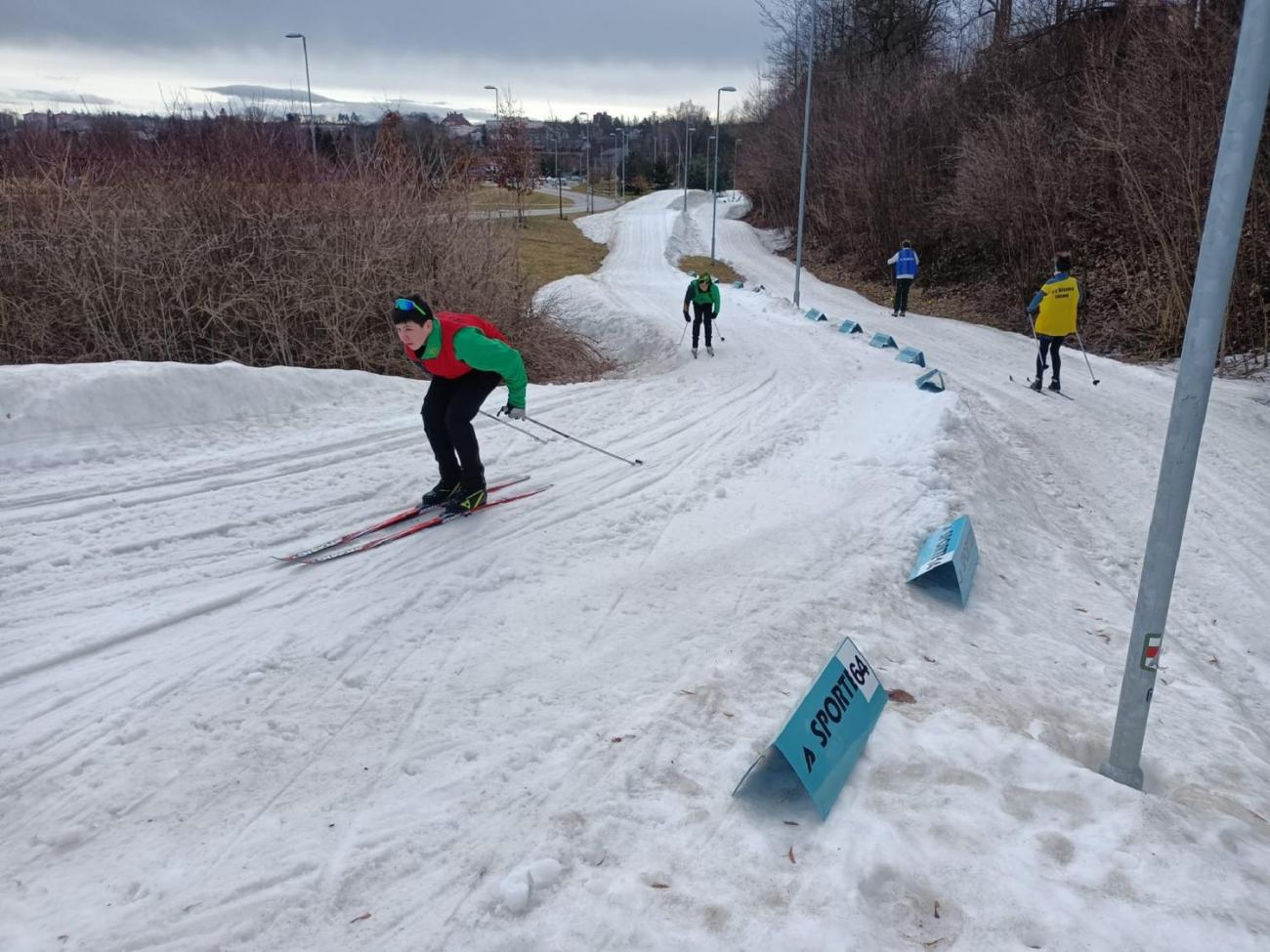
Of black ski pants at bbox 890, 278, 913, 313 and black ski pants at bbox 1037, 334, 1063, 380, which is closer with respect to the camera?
black ski pants at bbox 1037, 334, 1063, 380

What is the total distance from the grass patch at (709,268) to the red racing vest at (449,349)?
25.1 metres

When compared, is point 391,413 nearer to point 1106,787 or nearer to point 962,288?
point 1106,787

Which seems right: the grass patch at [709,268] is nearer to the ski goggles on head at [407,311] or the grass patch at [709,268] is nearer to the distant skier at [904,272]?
the distant skier at [904,272]

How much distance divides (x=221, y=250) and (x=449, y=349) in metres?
6.56

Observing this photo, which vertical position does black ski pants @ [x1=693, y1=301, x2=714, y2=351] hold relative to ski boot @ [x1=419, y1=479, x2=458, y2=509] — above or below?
above

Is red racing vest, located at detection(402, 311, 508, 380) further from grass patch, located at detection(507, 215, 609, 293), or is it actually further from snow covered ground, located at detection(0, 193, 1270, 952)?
grass patch, located at detection(507, 215, 609, 293)

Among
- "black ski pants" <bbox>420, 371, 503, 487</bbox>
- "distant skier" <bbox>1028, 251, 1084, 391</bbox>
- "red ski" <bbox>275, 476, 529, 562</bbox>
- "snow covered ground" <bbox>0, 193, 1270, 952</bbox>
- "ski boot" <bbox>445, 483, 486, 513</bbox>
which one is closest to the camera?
"snow covered ground" <bbox>0, 193, 1270, 952</bbox>

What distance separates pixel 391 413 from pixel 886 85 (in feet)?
102

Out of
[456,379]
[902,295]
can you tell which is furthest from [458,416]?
[902,295]

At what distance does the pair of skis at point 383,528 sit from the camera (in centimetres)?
522

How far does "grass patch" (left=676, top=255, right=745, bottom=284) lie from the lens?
31.5 m

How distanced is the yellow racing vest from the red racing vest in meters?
9.63

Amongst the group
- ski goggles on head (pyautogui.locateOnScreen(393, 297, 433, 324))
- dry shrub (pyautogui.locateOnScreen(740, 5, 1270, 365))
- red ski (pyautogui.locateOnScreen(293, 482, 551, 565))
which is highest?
dry shrub (pyautogui.locateOnScreen(740, 5, 1270, 365))

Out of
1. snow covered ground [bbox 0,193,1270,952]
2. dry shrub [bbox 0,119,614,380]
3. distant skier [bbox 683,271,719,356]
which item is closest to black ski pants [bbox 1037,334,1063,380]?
snow covered ground [bbox 0,193,1270,952]
